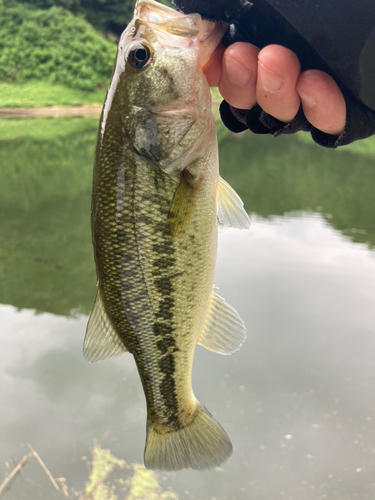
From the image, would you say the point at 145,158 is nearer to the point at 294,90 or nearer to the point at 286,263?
the point at 294,90

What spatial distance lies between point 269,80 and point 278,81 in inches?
1.4

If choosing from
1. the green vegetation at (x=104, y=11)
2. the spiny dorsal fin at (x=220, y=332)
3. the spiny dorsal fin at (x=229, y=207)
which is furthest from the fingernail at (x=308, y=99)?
the green vegetation at (x=104, y=11)

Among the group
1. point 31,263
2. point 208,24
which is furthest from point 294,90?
point 31,263

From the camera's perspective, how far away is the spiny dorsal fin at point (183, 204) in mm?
1497

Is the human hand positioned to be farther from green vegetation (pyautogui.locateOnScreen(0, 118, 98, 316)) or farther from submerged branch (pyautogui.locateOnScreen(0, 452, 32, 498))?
green vegetation (pyautogui.locateOnScreen(0, 118, 98, 316))

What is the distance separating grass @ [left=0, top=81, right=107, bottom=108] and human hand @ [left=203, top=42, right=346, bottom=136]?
29.2 metres

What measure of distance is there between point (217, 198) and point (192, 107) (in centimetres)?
38

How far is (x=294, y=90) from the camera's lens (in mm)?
1660

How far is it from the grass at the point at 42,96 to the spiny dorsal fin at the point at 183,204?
96.4 feet

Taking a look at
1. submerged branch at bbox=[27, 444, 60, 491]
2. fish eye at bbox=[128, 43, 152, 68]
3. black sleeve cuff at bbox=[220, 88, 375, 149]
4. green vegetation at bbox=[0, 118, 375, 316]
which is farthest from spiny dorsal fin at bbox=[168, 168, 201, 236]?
green vegetation at bbox=[0, 118, 375, 316]

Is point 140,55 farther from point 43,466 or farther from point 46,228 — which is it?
point 46,228

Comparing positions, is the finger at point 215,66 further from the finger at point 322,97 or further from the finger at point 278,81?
the finger at point 322,97

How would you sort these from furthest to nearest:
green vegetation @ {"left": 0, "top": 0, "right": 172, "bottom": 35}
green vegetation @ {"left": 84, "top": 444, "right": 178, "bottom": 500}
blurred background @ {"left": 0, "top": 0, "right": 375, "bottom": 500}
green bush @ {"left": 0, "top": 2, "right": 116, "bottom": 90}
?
1. green vegetation @ {"left": 0, "top": 0, "right": 172, "bottom": 35}
2. green bush @ {"left": 0, "top": 2, "right": 116, "bottom": 90}
3. blurred background @ {"left": 0, "top": 0, "right": 375, "bottom": 500}
4. green vegetation @ {"left": 84, "top": 444, "right": 178, "bottom": 500}

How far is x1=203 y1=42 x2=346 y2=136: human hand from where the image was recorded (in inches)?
62.7
